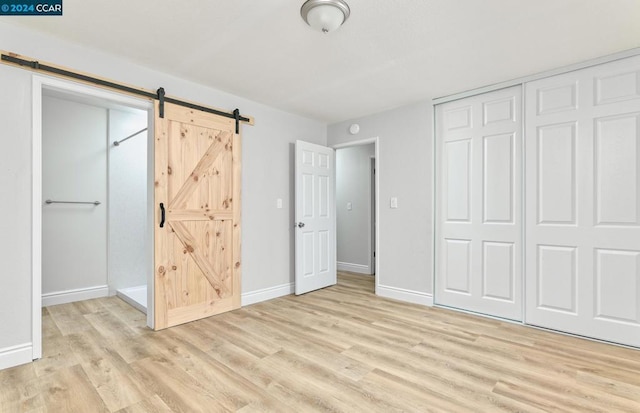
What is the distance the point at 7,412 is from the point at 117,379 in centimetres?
52

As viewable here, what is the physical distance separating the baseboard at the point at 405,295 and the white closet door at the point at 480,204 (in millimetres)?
134

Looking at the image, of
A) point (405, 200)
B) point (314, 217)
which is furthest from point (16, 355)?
point (405, 200)

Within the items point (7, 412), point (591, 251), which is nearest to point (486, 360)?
point (591, 251)

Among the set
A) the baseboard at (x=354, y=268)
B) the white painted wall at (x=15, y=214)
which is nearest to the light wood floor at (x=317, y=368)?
the white painted wall at (x=15, y=214)

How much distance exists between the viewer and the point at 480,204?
343 cm

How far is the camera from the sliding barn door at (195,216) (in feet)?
9.86

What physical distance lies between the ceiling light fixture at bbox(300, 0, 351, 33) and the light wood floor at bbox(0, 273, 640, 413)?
239 centimetres

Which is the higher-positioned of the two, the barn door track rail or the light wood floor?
the barn door track rail

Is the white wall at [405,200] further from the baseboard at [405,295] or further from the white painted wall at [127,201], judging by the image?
the white painted wall at [127,201]

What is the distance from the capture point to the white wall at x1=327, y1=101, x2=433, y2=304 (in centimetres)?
379

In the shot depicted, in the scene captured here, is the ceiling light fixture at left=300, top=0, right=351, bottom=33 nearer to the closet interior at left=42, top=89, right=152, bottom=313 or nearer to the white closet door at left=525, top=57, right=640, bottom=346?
the white closet door at left=525, top=57, right=640, bottom=346

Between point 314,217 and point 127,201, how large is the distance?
Answer: 101 inches

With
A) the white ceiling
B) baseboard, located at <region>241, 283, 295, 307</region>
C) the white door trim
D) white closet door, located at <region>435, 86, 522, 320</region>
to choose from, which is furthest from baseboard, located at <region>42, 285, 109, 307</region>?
the white door trim

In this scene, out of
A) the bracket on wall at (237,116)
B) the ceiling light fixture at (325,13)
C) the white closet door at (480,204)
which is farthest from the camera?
the bracket on wall at (237,116)
